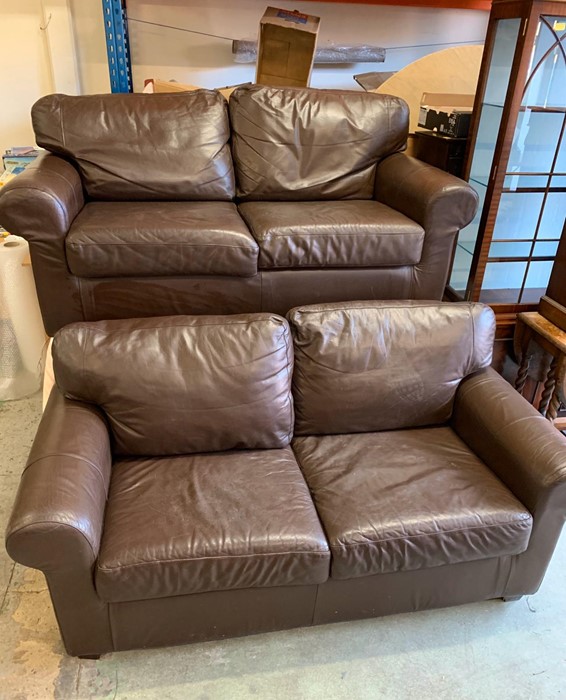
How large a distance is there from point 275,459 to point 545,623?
0.85 meters

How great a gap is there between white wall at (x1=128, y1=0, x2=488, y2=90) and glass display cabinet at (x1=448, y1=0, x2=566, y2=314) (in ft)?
4.63

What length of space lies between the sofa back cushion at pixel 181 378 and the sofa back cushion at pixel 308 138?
130cm

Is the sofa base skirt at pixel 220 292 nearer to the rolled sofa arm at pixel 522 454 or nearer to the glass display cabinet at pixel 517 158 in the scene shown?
the glass display cabinet at pixel 517 158

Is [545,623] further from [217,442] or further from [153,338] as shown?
[153,338]

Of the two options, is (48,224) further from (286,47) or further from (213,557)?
(286,47)

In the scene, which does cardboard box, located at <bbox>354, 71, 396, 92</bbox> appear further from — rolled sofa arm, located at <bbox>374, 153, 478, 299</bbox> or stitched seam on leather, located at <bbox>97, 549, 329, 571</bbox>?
stitched seam on leather, located at <bbox>97, 549, 329, 571</bbox>

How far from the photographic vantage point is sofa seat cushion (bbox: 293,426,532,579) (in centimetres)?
143

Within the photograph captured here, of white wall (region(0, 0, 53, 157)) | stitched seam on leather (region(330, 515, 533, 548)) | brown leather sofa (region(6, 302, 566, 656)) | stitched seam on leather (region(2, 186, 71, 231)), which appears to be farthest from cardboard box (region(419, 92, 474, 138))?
white wall (region(0, 0, 53, 157))

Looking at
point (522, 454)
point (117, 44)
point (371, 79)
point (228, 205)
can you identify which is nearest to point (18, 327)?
point (228, 205)

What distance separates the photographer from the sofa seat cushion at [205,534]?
1.33 m

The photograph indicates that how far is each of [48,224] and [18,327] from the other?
1.70ft

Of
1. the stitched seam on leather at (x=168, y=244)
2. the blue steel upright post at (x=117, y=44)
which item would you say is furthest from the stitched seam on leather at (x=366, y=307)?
the blue steel upright post at (x=117, y=44)

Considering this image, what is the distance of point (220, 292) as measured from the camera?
238 cm

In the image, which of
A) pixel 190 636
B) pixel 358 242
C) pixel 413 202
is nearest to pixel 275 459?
pixel 190 636
